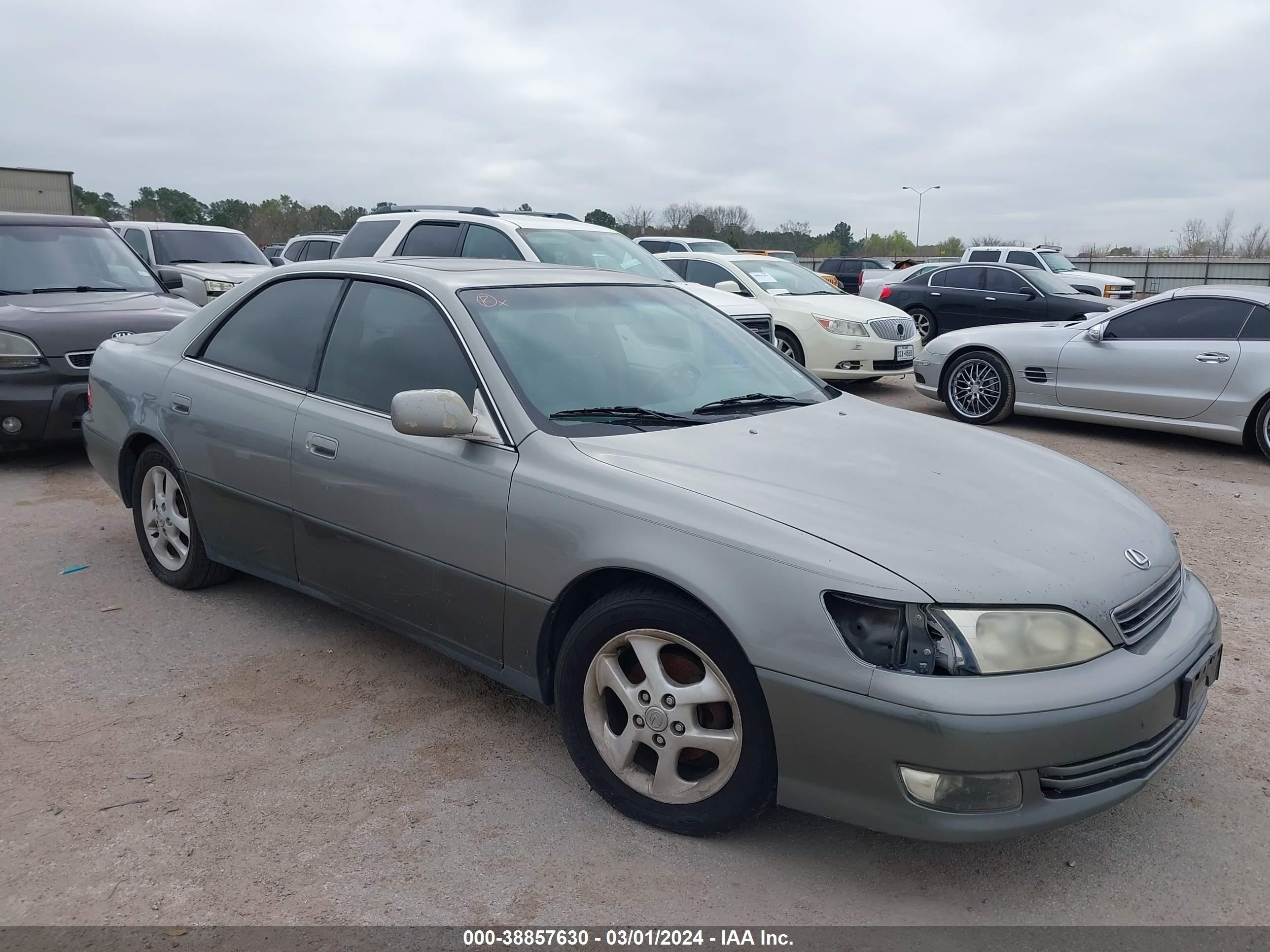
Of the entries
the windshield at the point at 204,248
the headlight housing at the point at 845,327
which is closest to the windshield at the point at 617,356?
the headlight housing at the point at 845,327

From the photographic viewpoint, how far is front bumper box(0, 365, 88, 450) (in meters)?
6.75

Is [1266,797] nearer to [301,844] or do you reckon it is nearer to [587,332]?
[587,332]

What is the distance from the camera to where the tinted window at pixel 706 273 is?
12.6 metres

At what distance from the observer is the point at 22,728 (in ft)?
11.4

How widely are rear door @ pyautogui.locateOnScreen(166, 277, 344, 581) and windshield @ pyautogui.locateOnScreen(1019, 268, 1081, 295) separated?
12410 millimetres

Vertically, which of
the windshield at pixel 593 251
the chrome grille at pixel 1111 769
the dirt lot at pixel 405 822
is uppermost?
the windshield at pixel 593 251

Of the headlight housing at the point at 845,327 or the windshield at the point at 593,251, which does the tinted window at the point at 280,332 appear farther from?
the headlight housing at the point at 845,327

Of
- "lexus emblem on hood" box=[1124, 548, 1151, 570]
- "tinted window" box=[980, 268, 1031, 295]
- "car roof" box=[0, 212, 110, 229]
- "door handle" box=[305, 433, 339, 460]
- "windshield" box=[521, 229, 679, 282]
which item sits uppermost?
"car roof" box=[0, 212, 110, 229]

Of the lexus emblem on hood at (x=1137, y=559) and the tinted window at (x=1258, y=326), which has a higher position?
the tinted window at (x=1258, y=326)

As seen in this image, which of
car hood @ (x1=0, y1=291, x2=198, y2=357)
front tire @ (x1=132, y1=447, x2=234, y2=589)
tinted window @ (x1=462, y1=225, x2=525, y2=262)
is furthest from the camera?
tinted window @ (x1=462, y1=225, x2=525, y2=262)

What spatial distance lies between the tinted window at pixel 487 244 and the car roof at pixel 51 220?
10.2ft

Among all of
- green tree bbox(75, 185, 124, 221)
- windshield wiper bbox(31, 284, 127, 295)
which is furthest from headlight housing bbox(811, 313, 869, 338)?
green tree bbox(75, 185, 124, 221)

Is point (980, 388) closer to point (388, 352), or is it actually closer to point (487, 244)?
point (487, 244)

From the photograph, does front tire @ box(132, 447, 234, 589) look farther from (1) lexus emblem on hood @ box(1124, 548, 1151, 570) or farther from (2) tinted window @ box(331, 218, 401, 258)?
(2) tinted window @ box(331, 218, 401, 258)
